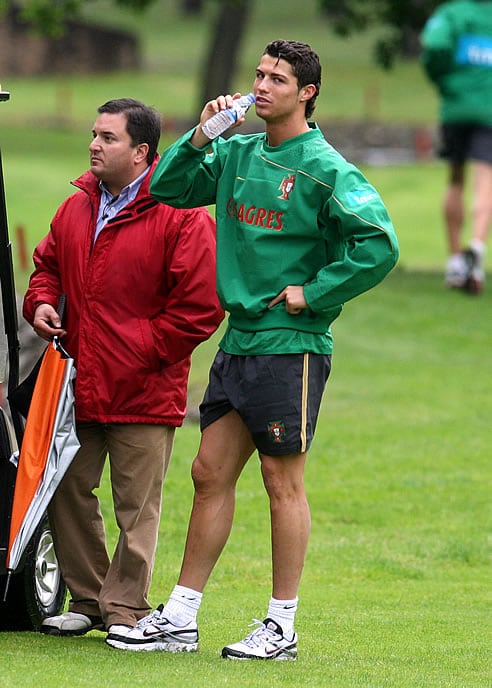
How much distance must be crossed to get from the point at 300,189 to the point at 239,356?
0.62m

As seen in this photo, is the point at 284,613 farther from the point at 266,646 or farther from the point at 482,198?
the point at 482,198

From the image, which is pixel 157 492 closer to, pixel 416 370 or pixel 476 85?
pixel 416 370

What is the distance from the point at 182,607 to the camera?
5.96 metres

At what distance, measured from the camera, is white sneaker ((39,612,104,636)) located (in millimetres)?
6363

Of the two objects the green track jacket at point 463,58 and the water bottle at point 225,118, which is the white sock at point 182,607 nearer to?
the water bottle at point 225,118

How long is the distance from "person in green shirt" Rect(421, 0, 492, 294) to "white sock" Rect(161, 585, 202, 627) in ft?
31.9

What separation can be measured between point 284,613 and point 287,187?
1480 millimetres

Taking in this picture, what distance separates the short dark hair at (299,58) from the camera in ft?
19.0

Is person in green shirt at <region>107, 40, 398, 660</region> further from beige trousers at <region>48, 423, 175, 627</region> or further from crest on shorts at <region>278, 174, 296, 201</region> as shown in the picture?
beige trousers at <region>48, 423, 175, 627</region>

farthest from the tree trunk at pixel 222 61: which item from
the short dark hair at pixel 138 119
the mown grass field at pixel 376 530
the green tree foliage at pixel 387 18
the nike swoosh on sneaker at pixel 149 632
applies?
the nike swoosh on sneaker at pixel 149 632

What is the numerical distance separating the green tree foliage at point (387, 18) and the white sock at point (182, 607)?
13.5 m

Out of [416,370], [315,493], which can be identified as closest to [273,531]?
[315,493]

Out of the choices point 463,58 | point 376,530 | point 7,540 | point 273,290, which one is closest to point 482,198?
point 463,58

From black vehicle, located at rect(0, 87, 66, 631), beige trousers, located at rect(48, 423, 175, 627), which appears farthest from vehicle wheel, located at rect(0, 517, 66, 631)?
beige trousers, located at rect(48, 423, 175, 627)
